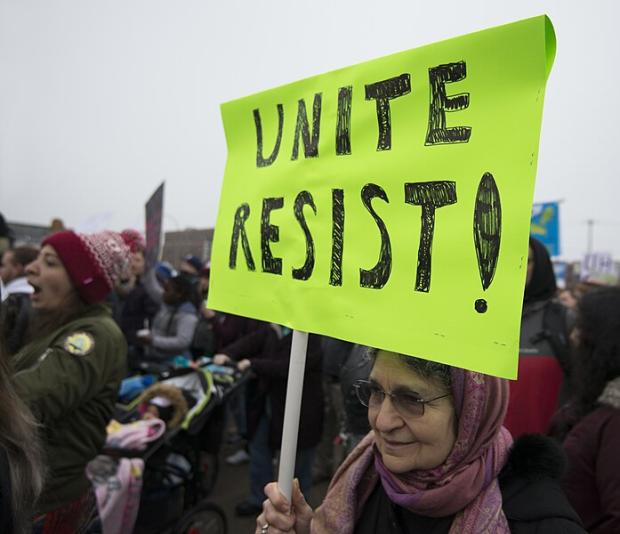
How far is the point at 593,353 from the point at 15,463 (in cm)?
215

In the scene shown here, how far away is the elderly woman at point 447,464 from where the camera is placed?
1.19 meters

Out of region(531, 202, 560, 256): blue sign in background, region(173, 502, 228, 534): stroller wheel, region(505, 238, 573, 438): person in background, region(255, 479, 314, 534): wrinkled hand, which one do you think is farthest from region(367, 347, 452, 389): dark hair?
region(531, 202, 560, 256): blue sign in background

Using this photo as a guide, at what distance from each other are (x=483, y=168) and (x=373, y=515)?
1.10 metres

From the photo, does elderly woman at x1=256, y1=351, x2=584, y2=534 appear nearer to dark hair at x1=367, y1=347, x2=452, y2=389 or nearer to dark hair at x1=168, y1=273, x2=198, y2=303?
dark hair at x1=367, y1=347, x2=452, y2=389

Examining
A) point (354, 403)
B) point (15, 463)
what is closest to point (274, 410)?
point (354, 403)

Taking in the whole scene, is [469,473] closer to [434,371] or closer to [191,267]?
[434,371]

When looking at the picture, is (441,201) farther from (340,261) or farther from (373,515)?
(373,515)

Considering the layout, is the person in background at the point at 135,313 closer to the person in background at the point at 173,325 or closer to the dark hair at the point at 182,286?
the person in background at the point at 173,325

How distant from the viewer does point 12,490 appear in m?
1.15

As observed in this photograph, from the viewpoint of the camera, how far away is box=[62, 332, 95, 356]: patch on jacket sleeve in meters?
1.99

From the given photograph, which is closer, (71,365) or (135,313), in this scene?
(71,365)

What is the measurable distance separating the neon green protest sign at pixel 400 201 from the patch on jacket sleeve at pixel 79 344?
34.6 inches

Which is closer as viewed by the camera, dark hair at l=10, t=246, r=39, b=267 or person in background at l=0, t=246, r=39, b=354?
person in background at l=0, t=246, r=39, b=354

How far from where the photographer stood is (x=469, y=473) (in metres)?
1.21
